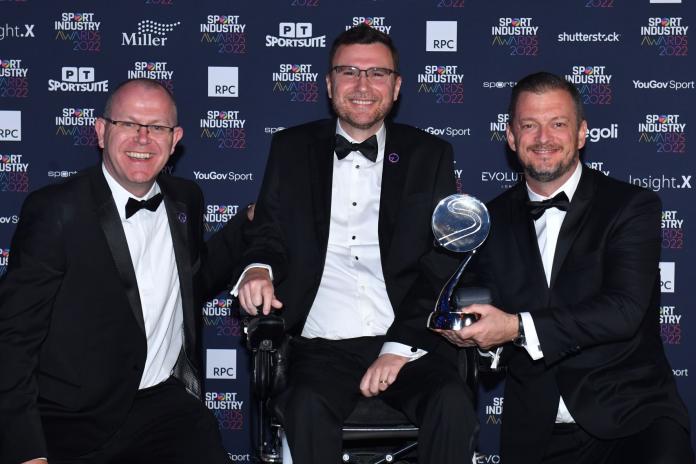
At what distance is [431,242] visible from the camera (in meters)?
3.59

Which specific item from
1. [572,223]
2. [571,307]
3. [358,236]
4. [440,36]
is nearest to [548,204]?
[572,223]

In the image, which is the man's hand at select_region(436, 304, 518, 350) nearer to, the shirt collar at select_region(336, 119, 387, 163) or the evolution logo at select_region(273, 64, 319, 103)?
the shirt collar at select_region(336, 119, 387, 163)

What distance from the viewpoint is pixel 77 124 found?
500cm

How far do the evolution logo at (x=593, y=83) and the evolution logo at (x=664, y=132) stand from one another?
0.27m

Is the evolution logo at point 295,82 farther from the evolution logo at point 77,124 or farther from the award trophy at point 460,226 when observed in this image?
the award trophy at point 460,226

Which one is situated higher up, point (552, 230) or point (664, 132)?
point (664, 132)

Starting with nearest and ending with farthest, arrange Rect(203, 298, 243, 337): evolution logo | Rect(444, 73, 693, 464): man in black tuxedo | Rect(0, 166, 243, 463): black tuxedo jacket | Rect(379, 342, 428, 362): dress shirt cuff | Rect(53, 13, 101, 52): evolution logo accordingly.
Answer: Rect(0, 166, 243, 463): black tuxedo jacket, Rect(444, 73, 693, 464): man in black tuxedo, Rect(379, 342, 428, 362): dress shirt cuff, Rect(53, 13, 101, 52): evolution logo, Rect(203, 298, 243, 337): evolution logo

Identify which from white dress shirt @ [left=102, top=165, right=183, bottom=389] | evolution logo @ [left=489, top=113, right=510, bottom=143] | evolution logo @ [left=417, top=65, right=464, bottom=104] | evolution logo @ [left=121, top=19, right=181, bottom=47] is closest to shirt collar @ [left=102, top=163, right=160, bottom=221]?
white dress shirt @ [left=102, top=165, right=183, bottom=389]

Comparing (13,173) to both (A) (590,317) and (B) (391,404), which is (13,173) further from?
(A) (590,317)

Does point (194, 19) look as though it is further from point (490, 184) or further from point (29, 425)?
point (29, 425)

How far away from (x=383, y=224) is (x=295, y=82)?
1.66m

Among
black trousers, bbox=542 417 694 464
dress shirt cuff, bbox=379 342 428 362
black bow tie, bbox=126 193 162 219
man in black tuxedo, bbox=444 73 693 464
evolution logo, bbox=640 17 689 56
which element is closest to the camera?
black trousers, bbox=542 417 694 464

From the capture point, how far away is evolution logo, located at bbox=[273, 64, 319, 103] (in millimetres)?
4953

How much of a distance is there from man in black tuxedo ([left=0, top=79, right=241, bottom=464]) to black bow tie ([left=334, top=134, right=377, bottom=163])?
2.37 feet
